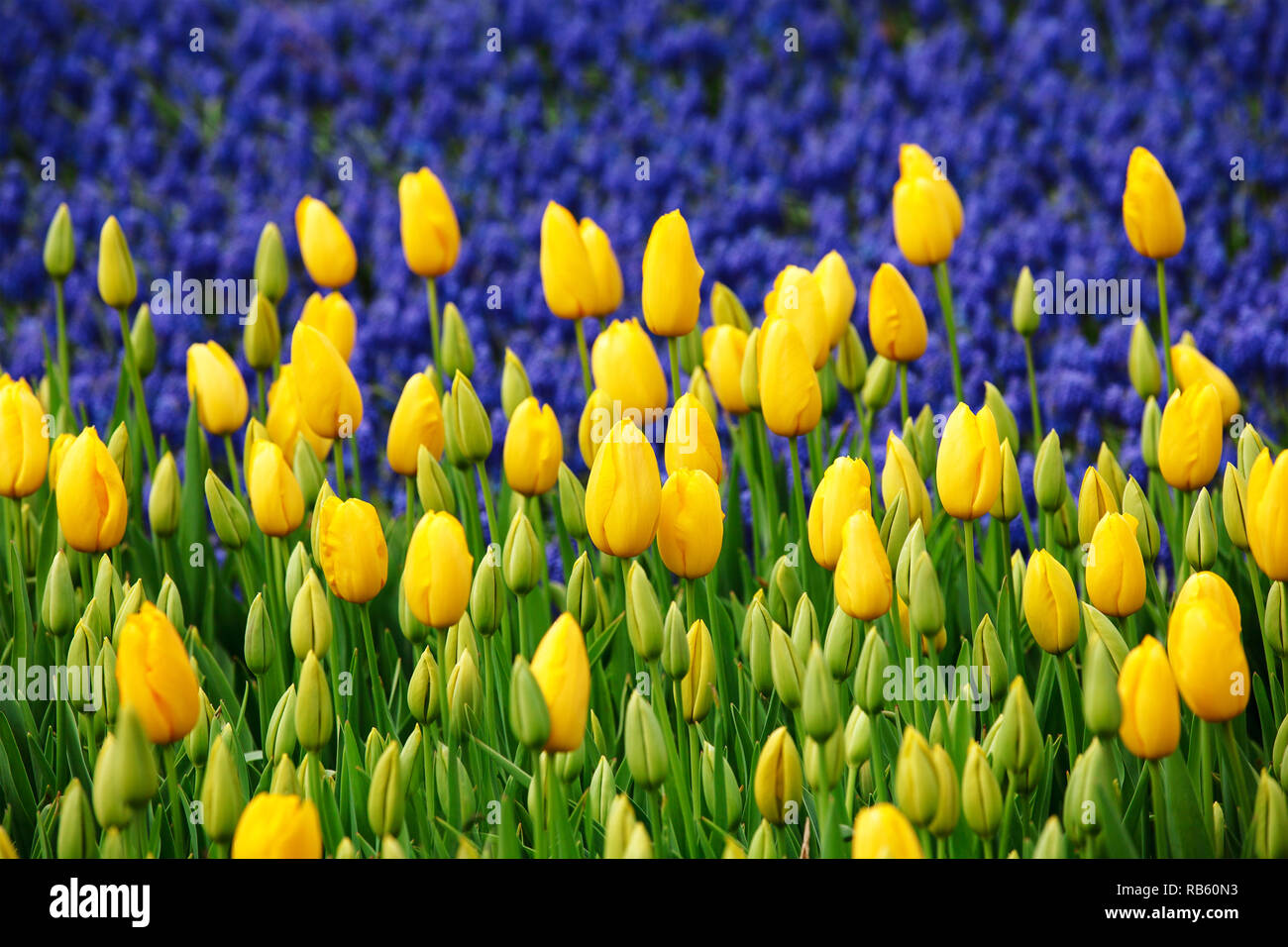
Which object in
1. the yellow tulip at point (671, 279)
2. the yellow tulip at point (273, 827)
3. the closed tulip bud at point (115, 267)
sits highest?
the closed tulip bud at point (115, 267)

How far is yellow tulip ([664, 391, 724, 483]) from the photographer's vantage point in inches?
87.9

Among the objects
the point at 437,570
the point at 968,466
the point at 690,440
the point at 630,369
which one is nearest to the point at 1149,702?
the point at 968,466

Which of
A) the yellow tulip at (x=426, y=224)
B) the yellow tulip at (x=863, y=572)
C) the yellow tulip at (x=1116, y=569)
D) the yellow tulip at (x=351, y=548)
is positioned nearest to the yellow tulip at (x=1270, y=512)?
the yellow tulip at (x=1116, y=569)

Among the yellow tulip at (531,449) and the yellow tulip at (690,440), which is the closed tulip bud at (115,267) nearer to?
the yellow tulip at (531,449)

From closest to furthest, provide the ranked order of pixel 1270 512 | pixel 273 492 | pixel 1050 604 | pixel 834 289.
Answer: pixel 1270 512
pixel 1050 604
pixel 273 492
pixel 834 289

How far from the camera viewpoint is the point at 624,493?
1999 millimetres

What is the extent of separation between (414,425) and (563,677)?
95cm

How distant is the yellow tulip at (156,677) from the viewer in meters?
1.71

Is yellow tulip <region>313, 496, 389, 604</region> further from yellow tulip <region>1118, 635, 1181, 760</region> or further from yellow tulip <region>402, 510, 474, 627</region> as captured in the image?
yellow tulip <region>1118, 635, 1181, 760</region>

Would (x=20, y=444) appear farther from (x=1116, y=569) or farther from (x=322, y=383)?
(x=1116, y=569)

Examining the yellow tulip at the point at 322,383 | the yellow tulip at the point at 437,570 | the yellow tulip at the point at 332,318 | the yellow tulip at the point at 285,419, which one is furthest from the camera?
the yellow tulip at the point at 332,318

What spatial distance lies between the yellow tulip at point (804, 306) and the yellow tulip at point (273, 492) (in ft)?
2.81

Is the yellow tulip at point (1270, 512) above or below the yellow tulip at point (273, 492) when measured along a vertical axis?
below

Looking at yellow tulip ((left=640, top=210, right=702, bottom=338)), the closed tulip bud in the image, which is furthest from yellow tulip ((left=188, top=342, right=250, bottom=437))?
yellow tulip ((left=640, top=210, right=702, bottom=338))
